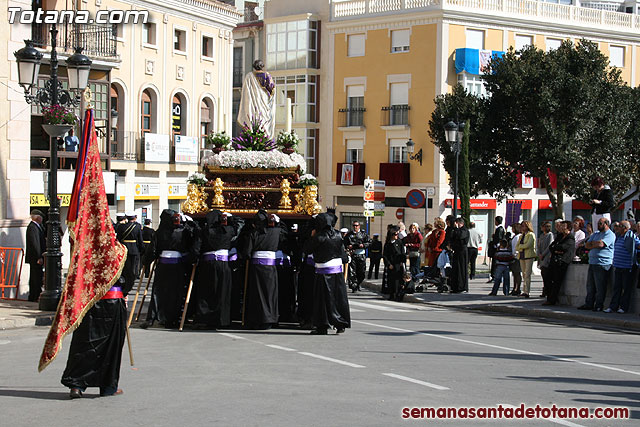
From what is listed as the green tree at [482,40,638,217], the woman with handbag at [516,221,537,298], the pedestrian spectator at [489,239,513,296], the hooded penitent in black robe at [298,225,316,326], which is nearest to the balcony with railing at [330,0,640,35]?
the green tree at [482,40,638,217]

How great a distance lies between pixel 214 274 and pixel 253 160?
2.37 meters

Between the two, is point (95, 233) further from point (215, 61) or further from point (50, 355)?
point (215, 61)

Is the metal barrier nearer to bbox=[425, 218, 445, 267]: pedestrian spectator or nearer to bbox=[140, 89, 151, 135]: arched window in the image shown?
bbox=[425, 218, 445, 267]: pedestrian spectator

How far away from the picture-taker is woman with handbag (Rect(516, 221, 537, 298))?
21219mm

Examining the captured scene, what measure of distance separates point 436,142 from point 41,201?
16.9m

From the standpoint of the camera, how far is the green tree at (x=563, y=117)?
36.1m

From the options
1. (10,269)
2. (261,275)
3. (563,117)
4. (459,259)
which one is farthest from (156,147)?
(261,275)

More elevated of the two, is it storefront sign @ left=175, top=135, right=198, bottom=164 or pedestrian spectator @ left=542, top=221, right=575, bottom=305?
storefront sign @ left=175, top=135, right=198, bottom=164

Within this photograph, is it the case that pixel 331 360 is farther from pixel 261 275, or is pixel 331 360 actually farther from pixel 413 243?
pixel 413 243

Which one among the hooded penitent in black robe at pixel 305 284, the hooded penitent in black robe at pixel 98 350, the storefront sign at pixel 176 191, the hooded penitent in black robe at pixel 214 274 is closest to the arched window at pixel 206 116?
the storefront sign at pixel 176 191

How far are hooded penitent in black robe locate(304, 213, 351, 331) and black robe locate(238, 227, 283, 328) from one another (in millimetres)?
684

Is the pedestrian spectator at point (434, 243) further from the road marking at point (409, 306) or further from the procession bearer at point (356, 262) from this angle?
the road marking at point (409, 306)

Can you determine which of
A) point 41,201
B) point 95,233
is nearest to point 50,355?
point 95,233

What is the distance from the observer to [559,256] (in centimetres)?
1931
